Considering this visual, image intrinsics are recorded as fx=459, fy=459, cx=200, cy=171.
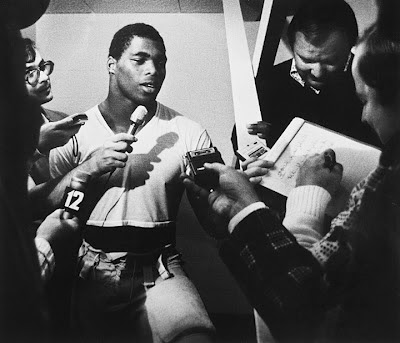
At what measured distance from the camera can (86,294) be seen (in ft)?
4.07

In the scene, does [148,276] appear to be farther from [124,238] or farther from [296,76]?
[296,76]

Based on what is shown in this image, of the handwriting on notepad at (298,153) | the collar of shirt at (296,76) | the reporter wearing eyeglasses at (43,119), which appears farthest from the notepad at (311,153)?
the reporter wearing eyeglasses at (43,119)

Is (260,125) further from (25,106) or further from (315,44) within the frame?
(25,106)

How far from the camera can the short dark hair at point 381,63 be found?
1.25 m

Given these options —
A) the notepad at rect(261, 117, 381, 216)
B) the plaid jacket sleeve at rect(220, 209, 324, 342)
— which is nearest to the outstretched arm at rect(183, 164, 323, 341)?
the plaid jacket sleeve at rect(220, 209, 324, 342)

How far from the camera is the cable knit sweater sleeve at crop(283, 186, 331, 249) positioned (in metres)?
1.17

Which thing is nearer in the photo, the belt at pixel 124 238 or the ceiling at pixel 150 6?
the belt at pixel 124 238

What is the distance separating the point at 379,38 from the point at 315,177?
1.50ft

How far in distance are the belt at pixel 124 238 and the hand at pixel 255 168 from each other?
1.01ft

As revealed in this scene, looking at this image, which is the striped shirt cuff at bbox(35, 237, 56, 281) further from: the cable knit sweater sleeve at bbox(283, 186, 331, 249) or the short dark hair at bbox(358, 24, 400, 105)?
the short dark hair at bbox(358, 24, 400, 105)

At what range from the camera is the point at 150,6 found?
143cm

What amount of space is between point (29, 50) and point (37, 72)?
7cm

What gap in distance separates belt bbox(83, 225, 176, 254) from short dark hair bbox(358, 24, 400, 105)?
2.44ft

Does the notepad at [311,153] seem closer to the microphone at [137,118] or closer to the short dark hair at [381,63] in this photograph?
the short dark hair at [381,63]
